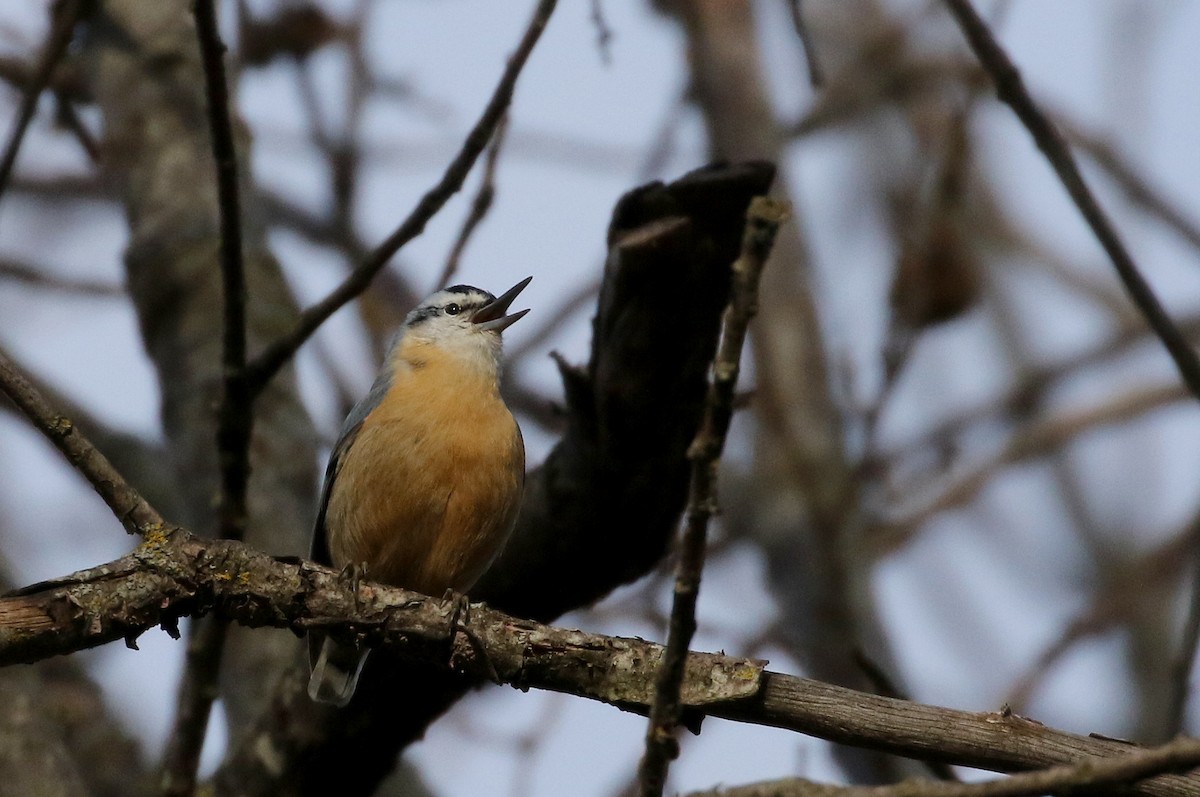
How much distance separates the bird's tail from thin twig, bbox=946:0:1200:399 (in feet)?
7.98

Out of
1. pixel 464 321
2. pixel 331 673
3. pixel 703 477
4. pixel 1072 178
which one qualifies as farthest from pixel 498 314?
pixel 703 477

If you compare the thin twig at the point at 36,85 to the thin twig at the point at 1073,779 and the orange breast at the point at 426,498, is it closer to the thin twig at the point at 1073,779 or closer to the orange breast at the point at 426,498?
the orange breast at the point at 426,498

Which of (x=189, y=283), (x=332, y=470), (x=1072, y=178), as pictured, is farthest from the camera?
(x=189, y=283)

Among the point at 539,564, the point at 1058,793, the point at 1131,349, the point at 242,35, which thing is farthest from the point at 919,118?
the point at 1058,793

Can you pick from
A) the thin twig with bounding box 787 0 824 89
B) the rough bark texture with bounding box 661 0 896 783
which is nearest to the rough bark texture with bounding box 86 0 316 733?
the rough bark texture with bounding box 661 0 896 783

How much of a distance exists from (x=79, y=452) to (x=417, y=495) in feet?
5.03

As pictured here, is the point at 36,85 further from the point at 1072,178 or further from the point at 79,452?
the point at 1072,178

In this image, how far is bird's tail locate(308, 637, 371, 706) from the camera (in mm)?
4020

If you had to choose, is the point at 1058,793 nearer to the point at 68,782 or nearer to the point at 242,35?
the point at 68,782

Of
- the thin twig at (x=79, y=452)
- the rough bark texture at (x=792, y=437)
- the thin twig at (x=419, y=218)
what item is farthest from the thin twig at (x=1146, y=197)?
the thin twig at (x=79, y=452)

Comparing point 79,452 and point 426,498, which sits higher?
point 426,498

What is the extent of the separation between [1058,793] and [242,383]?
2.43 m

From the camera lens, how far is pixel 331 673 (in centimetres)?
413

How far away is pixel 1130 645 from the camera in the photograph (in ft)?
30.2
